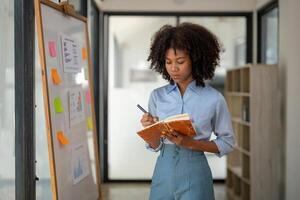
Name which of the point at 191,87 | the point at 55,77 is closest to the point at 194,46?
the point at 191,87

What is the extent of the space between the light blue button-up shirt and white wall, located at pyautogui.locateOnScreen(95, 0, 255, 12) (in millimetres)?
3735

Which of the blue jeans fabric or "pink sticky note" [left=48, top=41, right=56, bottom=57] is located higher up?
"pink sticky note" [left=48, top=41, right=56, bottom=57]

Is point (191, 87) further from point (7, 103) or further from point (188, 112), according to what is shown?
point (7, 103)

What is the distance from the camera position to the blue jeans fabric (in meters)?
1.83

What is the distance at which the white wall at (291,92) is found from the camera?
3.88 metres

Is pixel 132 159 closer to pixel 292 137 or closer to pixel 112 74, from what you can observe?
pixel 112 74

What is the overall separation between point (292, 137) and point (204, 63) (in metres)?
2.36

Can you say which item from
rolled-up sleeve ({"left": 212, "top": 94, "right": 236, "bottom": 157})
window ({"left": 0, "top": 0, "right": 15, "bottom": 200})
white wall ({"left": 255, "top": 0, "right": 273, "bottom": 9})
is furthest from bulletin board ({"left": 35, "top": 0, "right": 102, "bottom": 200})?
white wall ({"left": 255, "top": 0, "right": 273, "bottom": 9})

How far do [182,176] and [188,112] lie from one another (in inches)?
10.6

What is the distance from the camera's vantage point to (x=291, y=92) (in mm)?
3986

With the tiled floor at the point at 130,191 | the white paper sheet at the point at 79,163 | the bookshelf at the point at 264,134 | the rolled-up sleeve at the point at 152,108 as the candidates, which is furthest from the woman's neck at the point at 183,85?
the tiled floor at the point at 130,191

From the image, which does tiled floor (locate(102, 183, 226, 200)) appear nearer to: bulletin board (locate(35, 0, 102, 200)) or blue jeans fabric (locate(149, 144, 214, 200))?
bulletin board (locate(35, 0, 102, 200))

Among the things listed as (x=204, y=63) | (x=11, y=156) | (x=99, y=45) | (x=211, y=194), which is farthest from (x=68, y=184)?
(x=99, y=45)

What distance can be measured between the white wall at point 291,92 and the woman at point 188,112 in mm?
2181
